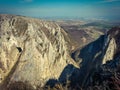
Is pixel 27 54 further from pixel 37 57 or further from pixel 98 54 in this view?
pixel 98 54

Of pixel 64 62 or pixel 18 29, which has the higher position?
pixel 18 29

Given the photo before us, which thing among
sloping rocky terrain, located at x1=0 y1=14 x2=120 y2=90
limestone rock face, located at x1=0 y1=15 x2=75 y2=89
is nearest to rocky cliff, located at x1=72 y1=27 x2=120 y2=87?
sloping rocky terrain, located at x1=0 y1=14 x2=120 y2=90

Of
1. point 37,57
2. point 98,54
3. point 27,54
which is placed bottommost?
point 37,57

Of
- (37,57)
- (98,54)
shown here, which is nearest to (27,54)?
(37,57)

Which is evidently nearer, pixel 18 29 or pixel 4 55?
pixel 4 55

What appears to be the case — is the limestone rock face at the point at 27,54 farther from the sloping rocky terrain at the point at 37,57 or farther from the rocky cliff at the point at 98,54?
the rocky cliff at the point at 98,54

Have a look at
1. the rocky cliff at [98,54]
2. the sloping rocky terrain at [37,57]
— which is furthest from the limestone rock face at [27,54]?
the rocky cliff at [98,54]

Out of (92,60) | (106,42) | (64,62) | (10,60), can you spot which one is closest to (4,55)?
(10,60)

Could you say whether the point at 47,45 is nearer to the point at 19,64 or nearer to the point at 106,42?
the point at 19,64

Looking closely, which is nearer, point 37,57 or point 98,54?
point 37,57
